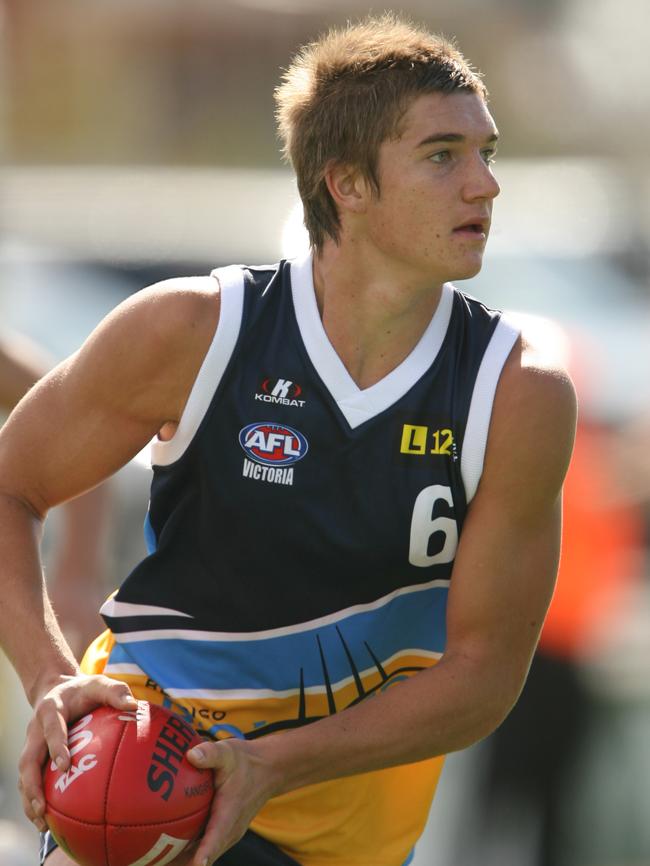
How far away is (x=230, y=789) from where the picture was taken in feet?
10.8

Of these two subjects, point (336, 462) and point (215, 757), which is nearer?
point (215, 757)

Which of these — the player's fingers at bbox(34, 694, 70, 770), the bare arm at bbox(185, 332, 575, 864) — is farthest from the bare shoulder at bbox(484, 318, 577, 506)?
the player's fingers at bbox(34, 694, 70, 770)

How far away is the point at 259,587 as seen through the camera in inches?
149

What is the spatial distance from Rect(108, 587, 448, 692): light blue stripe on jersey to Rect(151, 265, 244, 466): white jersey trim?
0.47 metres

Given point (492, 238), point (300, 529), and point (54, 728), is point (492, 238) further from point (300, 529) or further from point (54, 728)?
point (54, 728)

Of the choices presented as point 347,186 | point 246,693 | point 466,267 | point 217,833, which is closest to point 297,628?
point 246,693

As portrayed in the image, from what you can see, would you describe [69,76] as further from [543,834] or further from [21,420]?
[21,420]

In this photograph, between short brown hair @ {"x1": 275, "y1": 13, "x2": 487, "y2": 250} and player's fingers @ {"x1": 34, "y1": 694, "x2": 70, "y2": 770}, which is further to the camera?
short brown hair @ {"x1": 275, "y1": 13, "x2": 487, "y2": 250}

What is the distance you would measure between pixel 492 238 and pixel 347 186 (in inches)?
225

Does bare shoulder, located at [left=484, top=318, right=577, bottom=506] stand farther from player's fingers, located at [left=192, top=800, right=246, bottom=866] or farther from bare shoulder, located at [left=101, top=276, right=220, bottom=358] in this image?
player's fingers, located at [left=192, top=800, right=246, bottom=866]

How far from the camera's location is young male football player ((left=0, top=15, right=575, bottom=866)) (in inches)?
142

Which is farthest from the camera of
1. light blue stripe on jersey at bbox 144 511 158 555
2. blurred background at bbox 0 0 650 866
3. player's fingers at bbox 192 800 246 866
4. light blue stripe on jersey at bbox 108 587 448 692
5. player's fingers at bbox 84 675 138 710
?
blurred background at bbox 0 0 650 866

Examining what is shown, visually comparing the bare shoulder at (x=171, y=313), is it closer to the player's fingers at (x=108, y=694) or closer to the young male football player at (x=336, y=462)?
the young male football player at (x=336, y=462)

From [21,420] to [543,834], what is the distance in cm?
399
